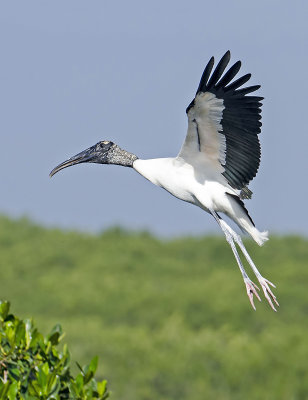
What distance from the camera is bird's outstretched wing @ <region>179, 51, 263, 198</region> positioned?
303 inches

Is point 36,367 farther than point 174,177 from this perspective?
No

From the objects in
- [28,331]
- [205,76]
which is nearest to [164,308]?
[205,76]

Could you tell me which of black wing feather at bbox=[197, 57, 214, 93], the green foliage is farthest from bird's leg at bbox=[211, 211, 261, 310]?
the green foliage

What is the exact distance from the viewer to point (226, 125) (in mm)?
7910

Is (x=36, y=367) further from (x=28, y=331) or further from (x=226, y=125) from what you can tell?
(x=226, y=125)

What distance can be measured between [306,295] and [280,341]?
223 inches

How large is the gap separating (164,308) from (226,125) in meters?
27.3

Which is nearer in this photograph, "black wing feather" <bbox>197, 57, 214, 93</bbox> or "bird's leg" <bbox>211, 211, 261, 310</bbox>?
"black wing feather" <bbox>197, 57, 214, 93</bbox>

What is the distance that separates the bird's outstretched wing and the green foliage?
1853 millimetres

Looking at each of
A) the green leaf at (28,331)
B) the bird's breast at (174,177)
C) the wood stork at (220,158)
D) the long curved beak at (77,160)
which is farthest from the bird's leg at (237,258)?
the green leaf at (28,331)

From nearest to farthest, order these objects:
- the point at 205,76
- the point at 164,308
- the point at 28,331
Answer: the point at 28,331 → the point at 205,76 → the point at 164,308

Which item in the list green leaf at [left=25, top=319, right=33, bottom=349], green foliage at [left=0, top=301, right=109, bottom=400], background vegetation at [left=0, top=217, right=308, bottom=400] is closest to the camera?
green foliage at [left=0, top=301, right=109, bottom=400]

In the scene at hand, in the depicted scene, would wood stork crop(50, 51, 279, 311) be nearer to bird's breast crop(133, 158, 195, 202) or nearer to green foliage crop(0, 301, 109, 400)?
bird's breast crop(133, 158, 195, 202)

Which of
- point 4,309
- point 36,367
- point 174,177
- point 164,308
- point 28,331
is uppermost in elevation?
point 164,308
